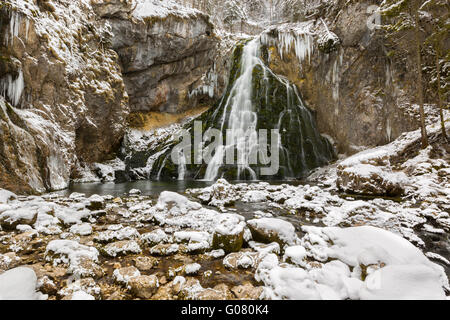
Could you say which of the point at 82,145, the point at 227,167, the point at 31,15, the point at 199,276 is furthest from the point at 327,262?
the point at 82,145

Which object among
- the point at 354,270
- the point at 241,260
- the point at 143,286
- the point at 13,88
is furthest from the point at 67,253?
the point at 13,88

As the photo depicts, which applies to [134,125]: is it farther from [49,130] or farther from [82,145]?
[49,130]

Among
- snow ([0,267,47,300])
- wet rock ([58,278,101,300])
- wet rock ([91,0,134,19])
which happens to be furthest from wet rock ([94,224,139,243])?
wet rock ([91,0,134,19])

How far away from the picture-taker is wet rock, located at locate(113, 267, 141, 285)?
2.28 metres

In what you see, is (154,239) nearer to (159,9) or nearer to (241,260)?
(241,260)

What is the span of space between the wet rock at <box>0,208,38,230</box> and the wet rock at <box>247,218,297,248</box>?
4.14 metres

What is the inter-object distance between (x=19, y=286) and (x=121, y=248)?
1166 mm

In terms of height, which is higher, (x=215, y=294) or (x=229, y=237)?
(x=229, y=237)

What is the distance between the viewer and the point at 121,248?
3.01 metres

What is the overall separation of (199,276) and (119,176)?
15341 millimetres

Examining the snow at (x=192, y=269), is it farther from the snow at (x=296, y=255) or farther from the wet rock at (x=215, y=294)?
the snow at (x=296, y=255)

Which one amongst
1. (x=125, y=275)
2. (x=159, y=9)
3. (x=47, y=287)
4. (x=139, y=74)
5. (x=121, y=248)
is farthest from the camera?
(x=139, y=74)

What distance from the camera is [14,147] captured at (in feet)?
22.4

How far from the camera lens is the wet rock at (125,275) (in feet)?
7.47
